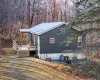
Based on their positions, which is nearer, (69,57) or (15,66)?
(15,66)

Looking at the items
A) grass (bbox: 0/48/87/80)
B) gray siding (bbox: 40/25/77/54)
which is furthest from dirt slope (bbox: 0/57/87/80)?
gray siding (bbox: 40/25/77/54)

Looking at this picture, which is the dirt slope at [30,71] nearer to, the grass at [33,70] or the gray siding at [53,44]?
the grass at [33,70]

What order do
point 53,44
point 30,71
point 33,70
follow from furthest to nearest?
point 53,44, point 33,70, point 30,71

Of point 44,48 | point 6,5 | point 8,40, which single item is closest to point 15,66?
point 44,48

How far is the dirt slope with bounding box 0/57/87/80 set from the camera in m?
16.8

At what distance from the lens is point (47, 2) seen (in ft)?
148

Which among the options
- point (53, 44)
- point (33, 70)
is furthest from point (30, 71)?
point (53, 44)

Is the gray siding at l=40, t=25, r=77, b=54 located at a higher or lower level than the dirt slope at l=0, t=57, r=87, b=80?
higher

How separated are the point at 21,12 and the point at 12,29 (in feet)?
13.6

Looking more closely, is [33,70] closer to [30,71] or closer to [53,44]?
[30,71]

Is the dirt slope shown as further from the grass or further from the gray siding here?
the gray siding

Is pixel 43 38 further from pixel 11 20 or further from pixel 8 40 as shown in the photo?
pixel 11 20

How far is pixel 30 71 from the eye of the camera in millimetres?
18438

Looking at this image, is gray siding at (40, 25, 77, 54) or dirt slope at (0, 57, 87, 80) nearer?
dirt slope at (0, 57, 87, 80)
